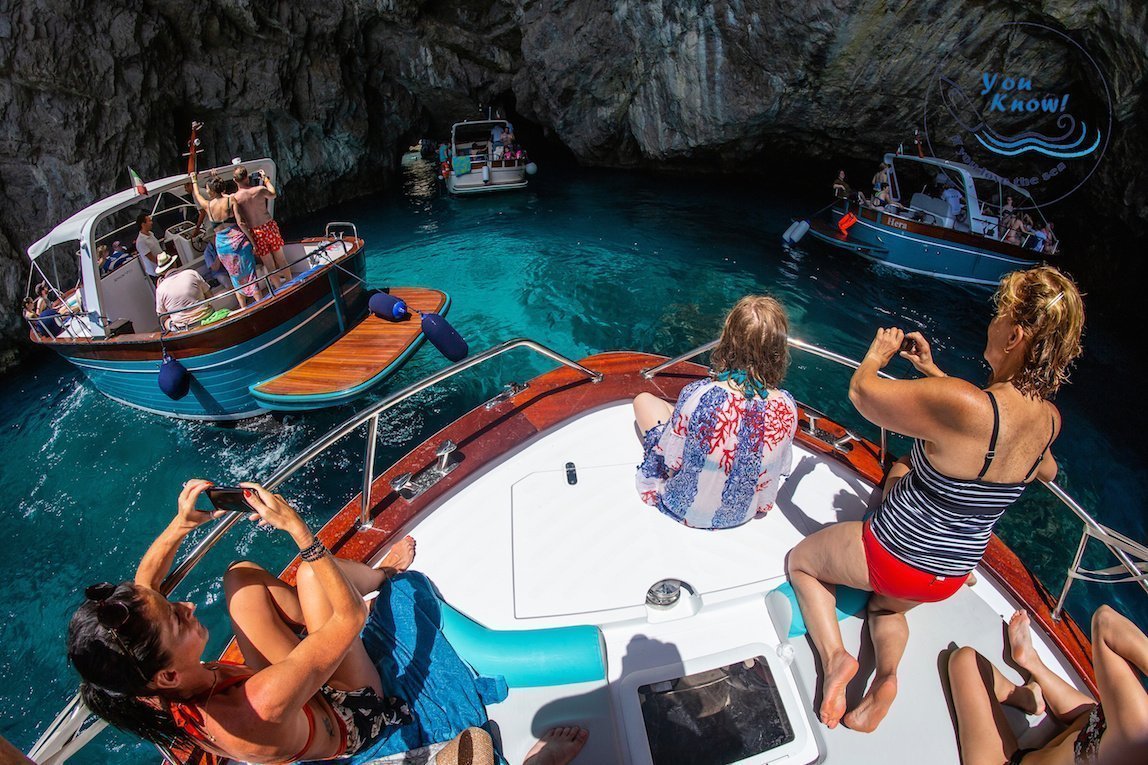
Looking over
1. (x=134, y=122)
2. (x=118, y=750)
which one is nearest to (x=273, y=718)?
(x=118, y=750)

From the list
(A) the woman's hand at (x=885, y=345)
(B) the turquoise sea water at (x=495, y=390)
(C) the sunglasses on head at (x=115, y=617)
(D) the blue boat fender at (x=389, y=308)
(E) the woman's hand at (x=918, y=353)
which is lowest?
(B) the turquoise sea water at (x=495, y=390)

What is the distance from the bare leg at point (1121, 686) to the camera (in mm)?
1568

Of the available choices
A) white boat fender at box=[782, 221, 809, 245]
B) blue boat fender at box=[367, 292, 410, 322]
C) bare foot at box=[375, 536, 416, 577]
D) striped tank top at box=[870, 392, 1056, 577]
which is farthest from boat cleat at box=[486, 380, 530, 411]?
white boat fender at box=[782, 221, 809, 245]

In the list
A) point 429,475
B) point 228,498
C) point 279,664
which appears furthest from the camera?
point 429,475

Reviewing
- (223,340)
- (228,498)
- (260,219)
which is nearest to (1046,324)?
(228,498)

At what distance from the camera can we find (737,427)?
2.54 meters

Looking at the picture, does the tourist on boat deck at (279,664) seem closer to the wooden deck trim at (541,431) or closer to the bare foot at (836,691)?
the wooden deck trim at (541,431)

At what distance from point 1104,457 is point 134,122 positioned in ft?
63.5

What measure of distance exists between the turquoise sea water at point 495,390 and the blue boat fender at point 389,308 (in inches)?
38.4

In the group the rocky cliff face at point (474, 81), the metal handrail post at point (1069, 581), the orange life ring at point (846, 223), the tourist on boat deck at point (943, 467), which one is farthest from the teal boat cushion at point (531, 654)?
the orange life ring at point (846, 223)

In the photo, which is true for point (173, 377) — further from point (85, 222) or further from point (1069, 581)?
point (1069, 581)

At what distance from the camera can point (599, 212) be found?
14.8 m

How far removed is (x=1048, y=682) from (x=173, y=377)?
286 inches

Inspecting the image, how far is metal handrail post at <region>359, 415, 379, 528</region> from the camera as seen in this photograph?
2896 millimetres
